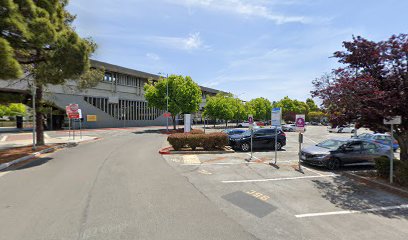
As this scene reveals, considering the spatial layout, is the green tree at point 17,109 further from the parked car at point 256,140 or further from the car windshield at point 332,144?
the car windshield at point 332,144

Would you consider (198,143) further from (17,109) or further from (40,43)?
(17,109)

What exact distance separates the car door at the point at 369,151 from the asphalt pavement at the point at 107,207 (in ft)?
29.5

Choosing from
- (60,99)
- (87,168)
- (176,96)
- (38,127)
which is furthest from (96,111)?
(87,168)

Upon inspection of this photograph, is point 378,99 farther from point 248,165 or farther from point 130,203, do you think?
point 130,203

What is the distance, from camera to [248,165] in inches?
461

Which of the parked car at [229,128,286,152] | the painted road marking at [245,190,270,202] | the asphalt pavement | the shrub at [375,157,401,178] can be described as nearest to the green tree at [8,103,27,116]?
the asphalt pavement

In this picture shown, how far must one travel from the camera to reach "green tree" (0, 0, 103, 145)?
390 inches

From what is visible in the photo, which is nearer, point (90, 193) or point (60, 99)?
point (90, 193)

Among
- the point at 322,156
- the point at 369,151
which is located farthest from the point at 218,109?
the point at 322,156

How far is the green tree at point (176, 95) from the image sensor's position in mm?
37219

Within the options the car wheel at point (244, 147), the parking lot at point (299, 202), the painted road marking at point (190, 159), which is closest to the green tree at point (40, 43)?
the painted road marking at point (190, 159)

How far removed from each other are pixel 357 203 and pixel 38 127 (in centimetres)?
2069

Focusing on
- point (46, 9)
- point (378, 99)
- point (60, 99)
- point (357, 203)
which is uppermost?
point (46, 9)

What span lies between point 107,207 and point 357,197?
7392mm
